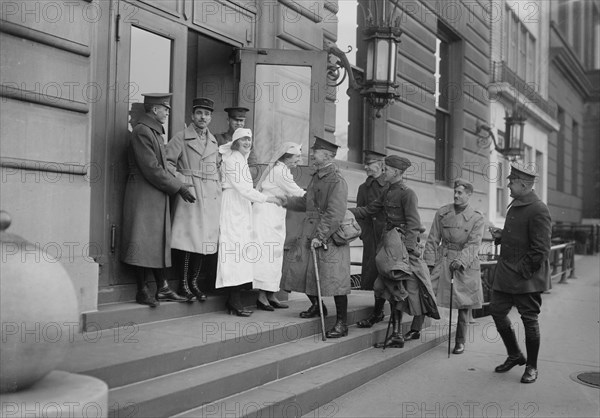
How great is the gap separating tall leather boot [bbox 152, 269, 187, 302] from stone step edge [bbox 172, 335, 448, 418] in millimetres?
1481

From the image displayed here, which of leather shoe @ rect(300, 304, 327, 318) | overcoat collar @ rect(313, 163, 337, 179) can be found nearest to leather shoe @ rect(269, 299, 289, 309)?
leather shoe @ rect(300, 304, 327, 318)

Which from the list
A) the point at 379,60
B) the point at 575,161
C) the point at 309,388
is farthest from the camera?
the point at 575,161

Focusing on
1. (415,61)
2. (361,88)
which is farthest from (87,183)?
(415,61)

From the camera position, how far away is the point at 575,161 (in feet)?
115

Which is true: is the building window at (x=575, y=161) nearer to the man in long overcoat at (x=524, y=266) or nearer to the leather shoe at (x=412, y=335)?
Answer: the leather shoe at (x=412, y=335)

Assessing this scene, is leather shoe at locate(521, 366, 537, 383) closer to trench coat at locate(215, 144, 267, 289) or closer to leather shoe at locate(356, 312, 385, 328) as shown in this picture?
leather shoe at locate(356, 312, 385, 328)

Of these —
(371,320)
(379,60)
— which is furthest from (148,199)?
(379,60)

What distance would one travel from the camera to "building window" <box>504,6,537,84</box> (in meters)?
21.8

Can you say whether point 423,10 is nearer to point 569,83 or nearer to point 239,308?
point 239,308

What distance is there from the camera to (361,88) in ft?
35.5

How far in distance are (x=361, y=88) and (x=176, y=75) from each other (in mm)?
4090

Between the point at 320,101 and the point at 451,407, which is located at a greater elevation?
the point at 320,101

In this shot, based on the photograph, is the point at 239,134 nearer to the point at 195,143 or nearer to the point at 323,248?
the point at 195,143

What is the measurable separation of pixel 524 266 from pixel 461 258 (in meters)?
1.20
